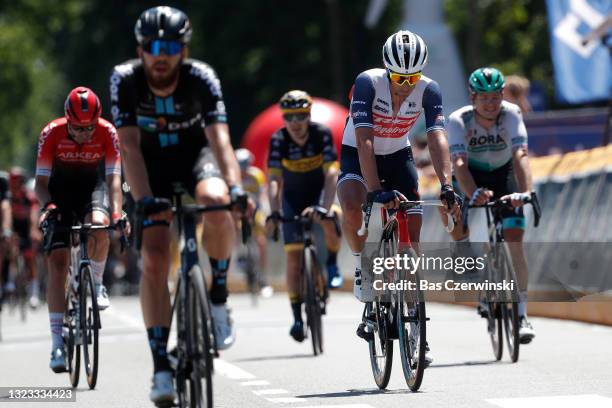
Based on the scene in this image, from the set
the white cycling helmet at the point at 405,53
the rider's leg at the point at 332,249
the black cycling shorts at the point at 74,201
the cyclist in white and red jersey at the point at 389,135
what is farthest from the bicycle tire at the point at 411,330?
the rider's leg at the point at 332,249

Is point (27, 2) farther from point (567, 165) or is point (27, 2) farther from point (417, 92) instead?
point (417, 92)

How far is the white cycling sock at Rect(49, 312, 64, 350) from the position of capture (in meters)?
13.2

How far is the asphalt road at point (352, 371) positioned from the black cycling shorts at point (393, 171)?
1.35 meters

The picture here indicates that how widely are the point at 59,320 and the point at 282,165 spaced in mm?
3368

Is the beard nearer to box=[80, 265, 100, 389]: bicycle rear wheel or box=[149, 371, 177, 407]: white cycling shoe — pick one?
box=[149, 371, 177, 407]: white cycling shoe

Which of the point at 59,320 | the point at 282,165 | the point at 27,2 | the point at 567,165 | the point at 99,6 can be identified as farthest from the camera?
the point at 27,2

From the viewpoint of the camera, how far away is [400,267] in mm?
11188

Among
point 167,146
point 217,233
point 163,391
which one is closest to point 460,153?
point 167,146

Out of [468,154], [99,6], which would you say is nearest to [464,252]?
[468,154]

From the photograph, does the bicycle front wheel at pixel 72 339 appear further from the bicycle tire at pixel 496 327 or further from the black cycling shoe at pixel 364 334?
the bicycle tire at pixel 496 327

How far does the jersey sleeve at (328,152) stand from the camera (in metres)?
15.8

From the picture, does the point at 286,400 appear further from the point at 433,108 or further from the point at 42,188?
the point at 42,188

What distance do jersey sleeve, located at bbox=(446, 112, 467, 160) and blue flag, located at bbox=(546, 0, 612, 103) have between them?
8.00 meters

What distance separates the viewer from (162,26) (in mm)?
9445
